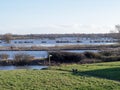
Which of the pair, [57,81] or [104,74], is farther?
[104,74]

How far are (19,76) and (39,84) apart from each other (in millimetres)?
2080

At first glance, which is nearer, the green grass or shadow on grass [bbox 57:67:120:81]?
the green grass

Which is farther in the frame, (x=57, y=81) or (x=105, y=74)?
(x=105, y=74)

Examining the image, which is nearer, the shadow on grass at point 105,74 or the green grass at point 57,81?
the green grass at point 57,81

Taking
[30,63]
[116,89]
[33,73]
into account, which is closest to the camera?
[116,89]

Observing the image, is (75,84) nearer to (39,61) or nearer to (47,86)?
(47,86)

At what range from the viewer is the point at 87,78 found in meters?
19.7

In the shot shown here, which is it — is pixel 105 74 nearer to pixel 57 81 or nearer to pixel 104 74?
pixel 104 74

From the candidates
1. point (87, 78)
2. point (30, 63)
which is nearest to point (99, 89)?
point (87, 78)

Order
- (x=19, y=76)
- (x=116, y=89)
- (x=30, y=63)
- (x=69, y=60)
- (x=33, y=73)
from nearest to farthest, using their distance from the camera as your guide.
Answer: (x=116, y=89) < (x=19, y=76) < (x=33, y=73) < (x=30, y=63) < (x=69, y=60)

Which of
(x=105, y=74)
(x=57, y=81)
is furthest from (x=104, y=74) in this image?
(x=57, y=81)

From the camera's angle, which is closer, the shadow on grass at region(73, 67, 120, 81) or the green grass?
the green grass

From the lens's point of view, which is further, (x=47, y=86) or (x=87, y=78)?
(x=87, y=78)

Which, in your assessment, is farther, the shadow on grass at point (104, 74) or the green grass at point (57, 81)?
the shadow on grass at point (104, 74)
